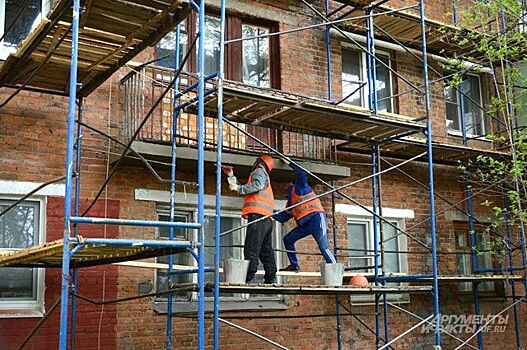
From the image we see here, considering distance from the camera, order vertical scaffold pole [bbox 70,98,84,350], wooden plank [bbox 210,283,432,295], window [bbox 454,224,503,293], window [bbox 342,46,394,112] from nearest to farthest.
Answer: wooden plank [bbox 210,283,432,295], vertical scaffold pole [bbox 70,98,84,350], window [bbox 342,46,394,112], window [bbox 454,224,503,293]

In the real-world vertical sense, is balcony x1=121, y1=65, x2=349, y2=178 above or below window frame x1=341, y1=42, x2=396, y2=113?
below

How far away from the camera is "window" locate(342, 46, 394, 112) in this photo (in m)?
12.5

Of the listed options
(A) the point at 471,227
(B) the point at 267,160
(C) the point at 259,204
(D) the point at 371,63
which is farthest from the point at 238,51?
(A) the point at 471,227

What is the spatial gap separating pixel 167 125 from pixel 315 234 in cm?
263

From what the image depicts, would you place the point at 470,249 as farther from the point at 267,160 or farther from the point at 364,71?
the point at 267,160

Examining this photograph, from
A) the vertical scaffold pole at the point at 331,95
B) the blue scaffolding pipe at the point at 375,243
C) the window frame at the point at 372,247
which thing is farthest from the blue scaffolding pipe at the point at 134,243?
the window frame at the point at 372,247

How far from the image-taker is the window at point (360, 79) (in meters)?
12.5

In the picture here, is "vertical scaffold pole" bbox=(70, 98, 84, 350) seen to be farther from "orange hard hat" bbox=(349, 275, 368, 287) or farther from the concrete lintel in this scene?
"orange hard hat" bbox=(349, 275, 368, 287)

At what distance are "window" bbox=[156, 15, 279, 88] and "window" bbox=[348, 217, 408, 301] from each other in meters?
2.80

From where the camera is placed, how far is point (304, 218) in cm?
948

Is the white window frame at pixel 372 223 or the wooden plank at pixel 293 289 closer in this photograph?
the wooden plank at pixel 293 289

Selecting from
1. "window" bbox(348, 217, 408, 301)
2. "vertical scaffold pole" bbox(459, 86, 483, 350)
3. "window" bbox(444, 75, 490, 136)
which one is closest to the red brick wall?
"window" bbox(348, 217, 408, 301)

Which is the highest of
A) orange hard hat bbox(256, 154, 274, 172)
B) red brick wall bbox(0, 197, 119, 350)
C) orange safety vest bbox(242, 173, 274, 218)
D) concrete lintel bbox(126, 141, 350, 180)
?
concrete lintel bbox(126, 141, 350, 180)

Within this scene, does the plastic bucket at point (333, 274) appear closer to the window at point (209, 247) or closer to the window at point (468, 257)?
the window at point (209, 247)
